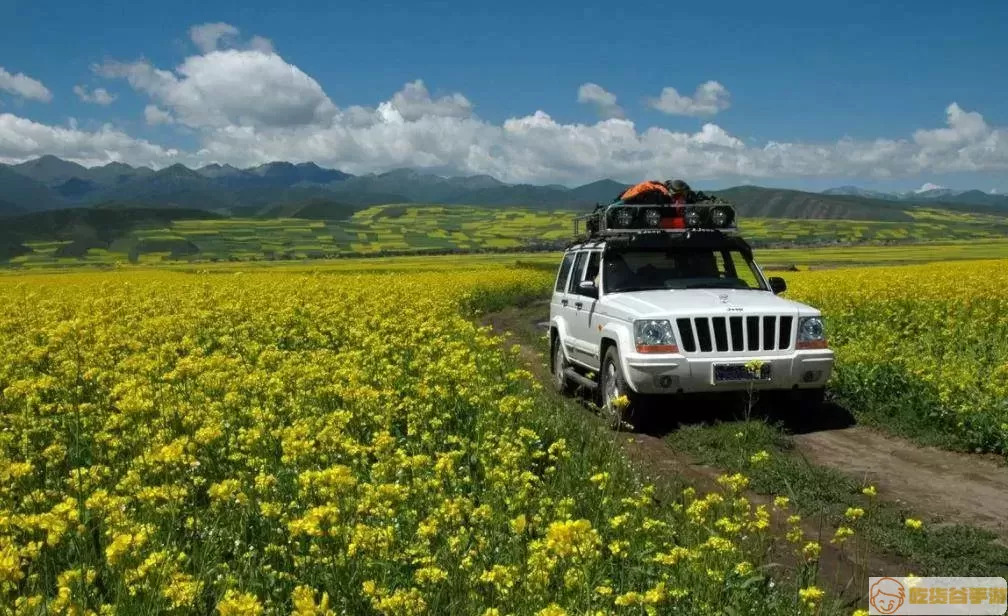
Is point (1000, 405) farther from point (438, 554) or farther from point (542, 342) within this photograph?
point (542, 342)

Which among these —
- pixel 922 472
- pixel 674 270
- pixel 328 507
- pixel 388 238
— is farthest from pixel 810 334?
pixel 388 238

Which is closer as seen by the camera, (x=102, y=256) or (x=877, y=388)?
(x=877, y=388)

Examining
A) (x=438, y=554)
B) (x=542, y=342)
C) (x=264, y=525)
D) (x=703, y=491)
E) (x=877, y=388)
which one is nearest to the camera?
(x=438, y=554)

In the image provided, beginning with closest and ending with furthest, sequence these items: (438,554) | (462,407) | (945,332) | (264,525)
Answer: (438,554) → (264,525) → (462,407) → (945,332)

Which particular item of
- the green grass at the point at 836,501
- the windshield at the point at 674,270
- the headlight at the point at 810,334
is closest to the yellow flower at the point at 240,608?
the green grass at the point at 836,501

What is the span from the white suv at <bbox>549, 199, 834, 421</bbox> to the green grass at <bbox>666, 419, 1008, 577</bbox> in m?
0.59

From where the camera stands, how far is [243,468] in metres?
6.04

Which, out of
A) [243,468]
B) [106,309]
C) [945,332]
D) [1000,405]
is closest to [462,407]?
[243,468]

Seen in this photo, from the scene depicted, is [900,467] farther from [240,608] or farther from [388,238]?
[388,238]

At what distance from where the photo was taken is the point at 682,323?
29.6 feet

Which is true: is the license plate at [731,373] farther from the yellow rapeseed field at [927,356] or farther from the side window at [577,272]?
the side window at [577,272]

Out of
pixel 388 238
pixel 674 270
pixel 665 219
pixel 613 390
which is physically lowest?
pixel 388 238

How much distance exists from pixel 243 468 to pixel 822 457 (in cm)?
600

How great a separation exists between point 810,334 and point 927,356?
352cm
